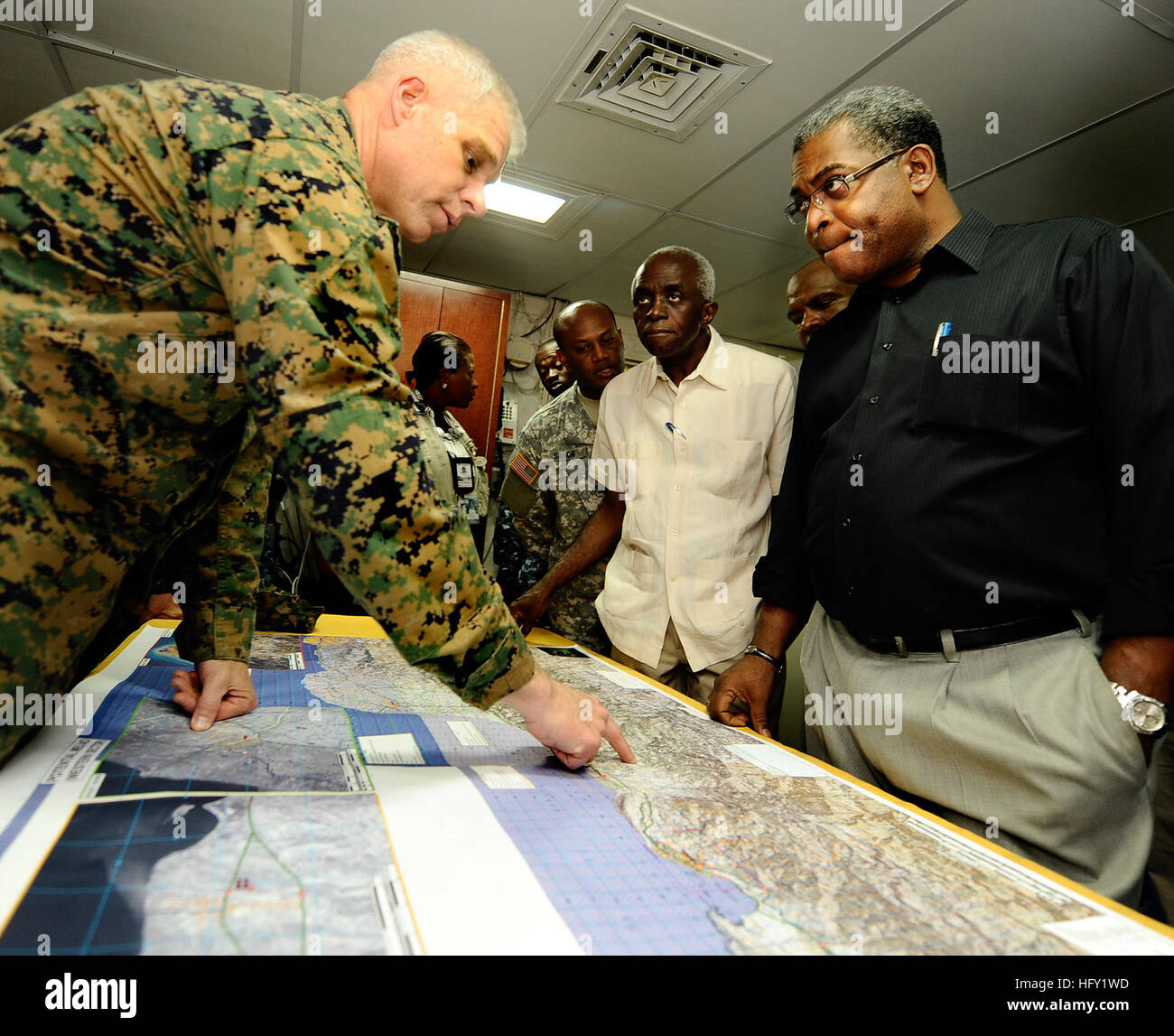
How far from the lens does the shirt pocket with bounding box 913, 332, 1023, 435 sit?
1187 mm

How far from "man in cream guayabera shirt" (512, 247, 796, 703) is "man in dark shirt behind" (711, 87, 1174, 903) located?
1.45 feet

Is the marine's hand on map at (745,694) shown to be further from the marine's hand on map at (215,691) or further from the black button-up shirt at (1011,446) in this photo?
the marine's hand on map at (215,691)

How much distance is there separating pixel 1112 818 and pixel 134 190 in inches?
61.2

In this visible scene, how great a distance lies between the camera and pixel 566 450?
9.12 ft

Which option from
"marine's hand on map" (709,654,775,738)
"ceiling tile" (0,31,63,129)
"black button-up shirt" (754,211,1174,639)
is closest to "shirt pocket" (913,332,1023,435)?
"black button-up shirt" (754,211,1174,639)

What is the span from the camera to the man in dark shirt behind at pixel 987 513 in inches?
41.6

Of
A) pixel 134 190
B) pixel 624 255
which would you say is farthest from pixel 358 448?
pixel 624 255

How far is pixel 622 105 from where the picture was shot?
288 cm

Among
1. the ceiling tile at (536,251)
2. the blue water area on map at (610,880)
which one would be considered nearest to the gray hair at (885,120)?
the blue water area on map at (610,880)

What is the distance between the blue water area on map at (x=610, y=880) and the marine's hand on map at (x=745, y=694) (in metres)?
0.53

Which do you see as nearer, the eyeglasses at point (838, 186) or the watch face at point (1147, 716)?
the watch face at point (1147, 716)

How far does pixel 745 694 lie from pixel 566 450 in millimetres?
1531

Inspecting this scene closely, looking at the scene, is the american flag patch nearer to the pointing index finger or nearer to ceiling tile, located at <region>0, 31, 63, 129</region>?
the pointing index finger

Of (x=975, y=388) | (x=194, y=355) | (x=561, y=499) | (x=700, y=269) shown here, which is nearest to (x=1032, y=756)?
(x=975, y=388)
